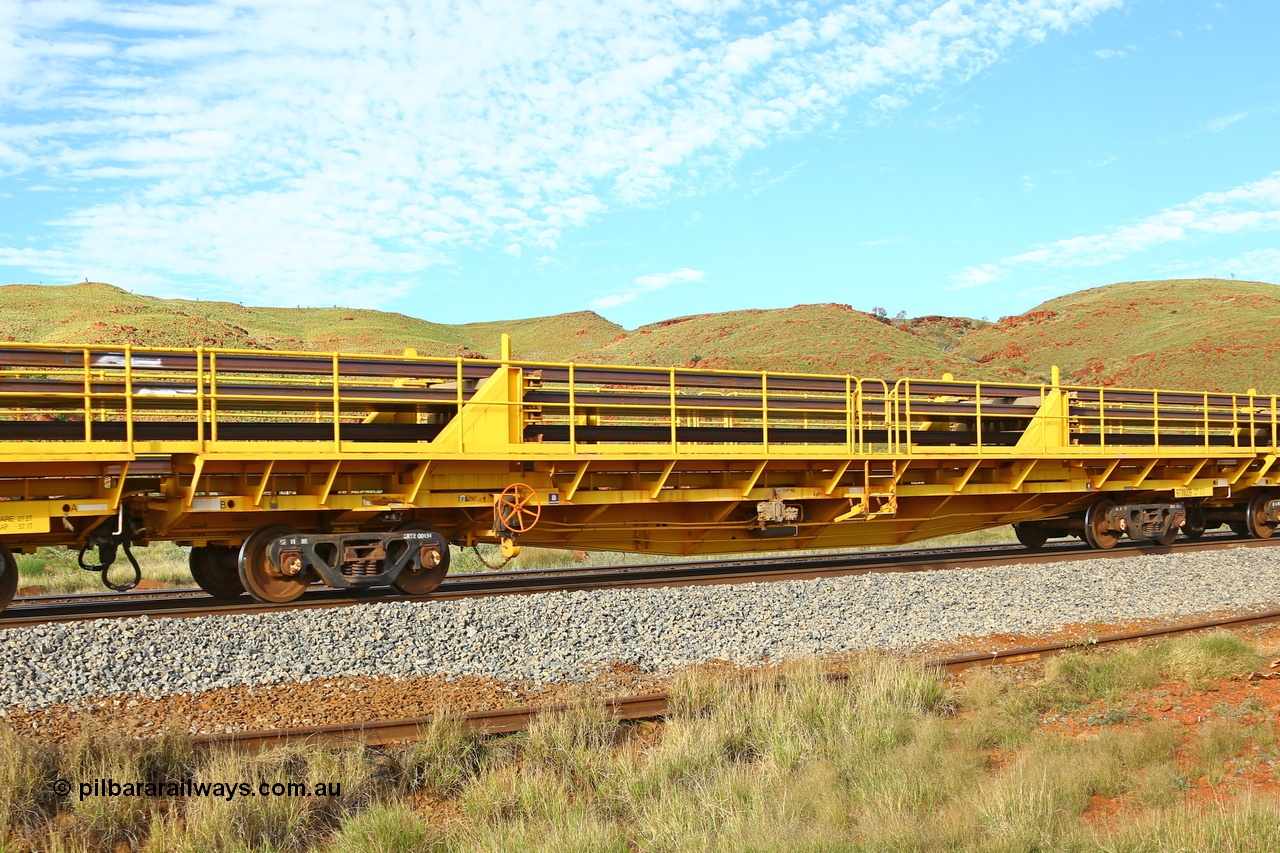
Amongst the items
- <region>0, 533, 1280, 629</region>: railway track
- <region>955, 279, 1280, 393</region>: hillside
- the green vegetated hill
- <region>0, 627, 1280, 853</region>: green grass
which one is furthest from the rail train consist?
<region>955, 279, 1280, 393</region>: hillside

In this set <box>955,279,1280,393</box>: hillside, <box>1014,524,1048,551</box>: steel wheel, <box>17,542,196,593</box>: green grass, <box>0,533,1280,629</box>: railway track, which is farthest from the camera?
<box>955,279,1280,393</box>: hillside

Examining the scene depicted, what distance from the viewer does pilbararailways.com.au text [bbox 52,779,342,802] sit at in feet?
18.1

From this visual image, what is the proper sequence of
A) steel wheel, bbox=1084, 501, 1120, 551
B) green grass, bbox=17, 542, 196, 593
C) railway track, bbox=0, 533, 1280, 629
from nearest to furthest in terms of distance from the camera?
railway track, bbox=0, 533, 1280, 629 → green grass, bbox=17, 542, 196, 593 → steel wheel, bbox=1084, 501, 1120, 551

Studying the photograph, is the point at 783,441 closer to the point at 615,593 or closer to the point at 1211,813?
the point at 615,593

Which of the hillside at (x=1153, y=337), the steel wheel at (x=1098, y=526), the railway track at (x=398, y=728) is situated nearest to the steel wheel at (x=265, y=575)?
the railway track at (x=398, y=728)

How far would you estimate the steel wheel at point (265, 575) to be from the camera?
10.4 metres

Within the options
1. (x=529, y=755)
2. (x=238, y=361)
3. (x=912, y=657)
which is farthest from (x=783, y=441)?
(x=529, y=755)

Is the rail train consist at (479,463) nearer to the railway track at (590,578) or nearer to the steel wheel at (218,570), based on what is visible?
the steel wheel at (218,570)

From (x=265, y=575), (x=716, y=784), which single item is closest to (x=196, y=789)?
(x=716, y=784)

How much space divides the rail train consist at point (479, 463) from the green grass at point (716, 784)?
14.4ft

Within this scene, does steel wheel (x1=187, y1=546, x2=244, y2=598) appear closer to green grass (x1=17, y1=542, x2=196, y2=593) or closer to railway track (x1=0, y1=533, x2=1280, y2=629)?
railway track (x1=0, y1=533, x2=1280, y2=629)

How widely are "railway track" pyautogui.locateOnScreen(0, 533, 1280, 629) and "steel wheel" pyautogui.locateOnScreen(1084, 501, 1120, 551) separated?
1.19ft

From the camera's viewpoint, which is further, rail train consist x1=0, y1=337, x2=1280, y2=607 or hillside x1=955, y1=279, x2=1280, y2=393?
hillside x1=955, y1=279, x2=1280, y2=393

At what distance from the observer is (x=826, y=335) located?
73188 millimetres
